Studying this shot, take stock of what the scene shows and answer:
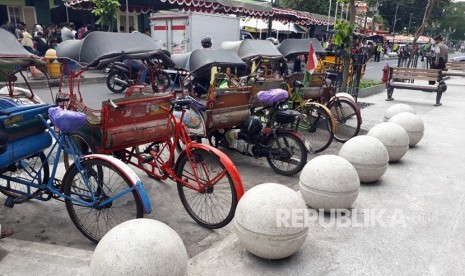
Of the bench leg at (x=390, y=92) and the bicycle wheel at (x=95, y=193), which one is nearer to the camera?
the bicycle wheel at (x=95, y=193)

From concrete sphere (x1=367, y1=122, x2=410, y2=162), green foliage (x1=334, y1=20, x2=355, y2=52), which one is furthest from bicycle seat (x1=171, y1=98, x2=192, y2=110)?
green foliage (x1=334, y1=20, x2=355, y2=52)

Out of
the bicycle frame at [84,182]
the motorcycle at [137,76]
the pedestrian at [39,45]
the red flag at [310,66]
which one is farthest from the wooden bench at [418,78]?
the pedestrian at [39,45]

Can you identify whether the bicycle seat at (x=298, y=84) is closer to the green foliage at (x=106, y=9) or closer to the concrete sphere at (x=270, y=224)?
the concrete sphere at (x=270, y=224)

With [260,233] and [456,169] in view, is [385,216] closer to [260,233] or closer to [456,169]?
[260,233]

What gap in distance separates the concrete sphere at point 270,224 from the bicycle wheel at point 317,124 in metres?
3.72

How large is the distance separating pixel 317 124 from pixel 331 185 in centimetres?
311

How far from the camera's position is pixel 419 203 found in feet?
14.6

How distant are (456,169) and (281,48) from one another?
4516 millimetres

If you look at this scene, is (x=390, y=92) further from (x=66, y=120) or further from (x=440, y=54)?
(x=66, y=120)

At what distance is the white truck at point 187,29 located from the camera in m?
15.2

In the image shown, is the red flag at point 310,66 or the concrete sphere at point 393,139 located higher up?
the red flag at point 310,66

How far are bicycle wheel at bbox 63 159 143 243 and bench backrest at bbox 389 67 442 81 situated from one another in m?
10.8

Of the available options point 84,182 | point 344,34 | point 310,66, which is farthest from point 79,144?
point 344,34

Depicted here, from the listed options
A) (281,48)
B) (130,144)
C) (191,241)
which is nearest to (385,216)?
(191,241)
